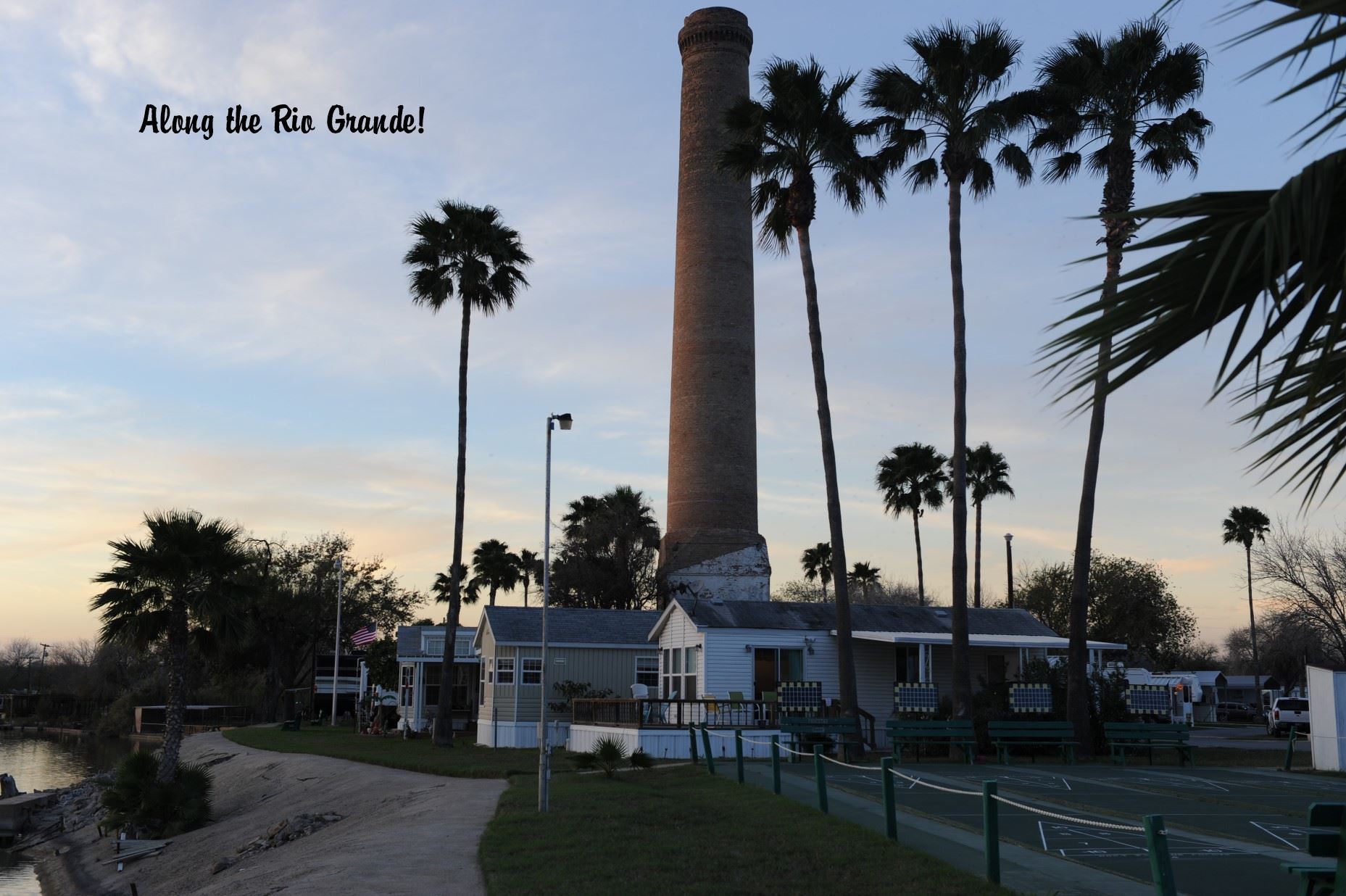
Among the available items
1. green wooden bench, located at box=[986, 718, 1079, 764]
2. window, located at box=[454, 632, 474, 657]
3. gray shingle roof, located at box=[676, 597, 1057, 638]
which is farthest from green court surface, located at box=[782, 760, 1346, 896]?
window, located at box=[454, 632, 474, 657]

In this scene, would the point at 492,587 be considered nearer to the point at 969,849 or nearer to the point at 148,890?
the point at 148,890

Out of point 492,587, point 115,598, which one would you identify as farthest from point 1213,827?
point 492,587

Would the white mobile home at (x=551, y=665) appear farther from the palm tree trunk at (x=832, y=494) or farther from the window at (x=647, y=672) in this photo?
the palm tree trunk at (x=832, y=494)

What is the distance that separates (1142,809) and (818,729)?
1116 cm

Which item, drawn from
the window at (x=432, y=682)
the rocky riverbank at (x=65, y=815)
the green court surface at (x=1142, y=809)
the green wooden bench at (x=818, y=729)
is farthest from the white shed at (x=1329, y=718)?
the rocky riverbank at (x=65, y=815)

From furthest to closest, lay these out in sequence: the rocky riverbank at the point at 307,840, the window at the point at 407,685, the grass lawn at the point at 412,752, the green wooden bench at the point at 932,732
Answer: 1. the window at the point at 407,685
2. the grass lawn at the point at 412,752
3. the green wooden bench at the point at 932,732
4. the rocky riverbank at the point at 307,840

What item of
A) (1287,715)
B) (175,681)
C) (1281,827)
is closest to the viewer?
(1281,827)

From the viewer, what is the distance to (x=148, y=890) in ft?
87.0

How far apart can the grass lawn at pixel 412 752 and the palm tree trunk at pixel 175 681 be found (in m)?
5.76

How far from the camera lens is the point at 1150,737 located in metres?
28.8

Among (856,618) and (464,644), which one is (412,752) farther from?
(856,618)

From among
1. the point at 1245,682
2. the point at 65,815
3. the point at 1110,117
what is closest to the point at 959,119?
the point at 1110,117

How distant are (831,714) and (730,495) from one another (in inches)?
810

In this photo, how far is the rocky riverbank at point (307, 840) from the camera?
617 inches
